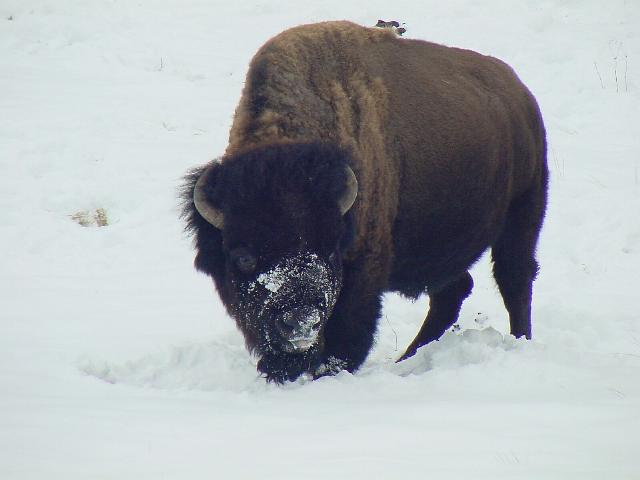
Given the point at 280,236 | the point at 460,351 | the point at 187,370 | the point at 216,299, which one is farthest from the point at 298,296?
the point at 216,299

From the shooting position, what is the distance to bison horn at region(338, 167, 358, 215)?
12.3ft

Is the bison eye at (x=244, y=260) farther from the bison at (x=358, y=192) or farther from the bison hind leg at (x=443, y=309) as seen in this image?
the bison hind leg at (x=443, y=309)

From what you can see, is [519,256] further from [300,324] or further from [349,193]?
[300,324]

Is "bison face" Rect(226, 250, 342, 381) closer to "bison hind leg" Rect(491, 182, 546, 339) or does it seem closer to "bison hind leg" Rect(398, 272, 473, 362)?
"bison hind leg" Rect(398, 272, 473, 362)

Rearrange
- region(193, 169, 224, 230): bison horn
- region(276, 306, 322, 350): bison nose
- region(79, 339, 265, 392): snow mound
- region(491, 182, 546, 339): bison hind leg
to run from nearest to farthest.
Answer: region(276, 306, 322, 350): bison nose → region(193, 169, 224, 230): bison horn → region(79, 339, 265, 392): snow mound → region(491, 182, 546, 339): bison hind leg

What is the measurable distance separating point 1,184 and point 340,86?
13.1 ft

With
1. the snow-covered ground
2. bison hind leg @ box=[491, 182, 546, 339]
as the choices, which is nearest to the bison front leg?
the snow-covered ground

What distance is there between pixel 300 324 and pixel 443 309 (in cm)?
230

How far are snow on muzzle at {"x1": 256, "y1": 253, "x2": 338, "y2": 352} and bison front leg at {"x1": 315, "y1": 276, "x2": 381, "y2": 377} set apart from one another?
1.68ft

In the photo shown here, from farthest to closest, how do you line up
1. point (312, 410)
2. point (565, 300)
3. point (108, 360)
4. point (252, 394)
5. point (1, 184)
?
point (1, 184), point (565, 300), point (108, 360), point (252, 394), point (312, 410)

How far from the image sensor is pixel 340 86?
4332mm

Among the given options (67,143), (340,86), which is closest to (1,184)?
(67,143)

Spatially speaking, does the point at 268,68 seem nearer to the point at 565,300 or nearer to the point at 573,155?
the point at 565,300

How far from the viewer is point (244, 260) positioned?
11.9 feet
